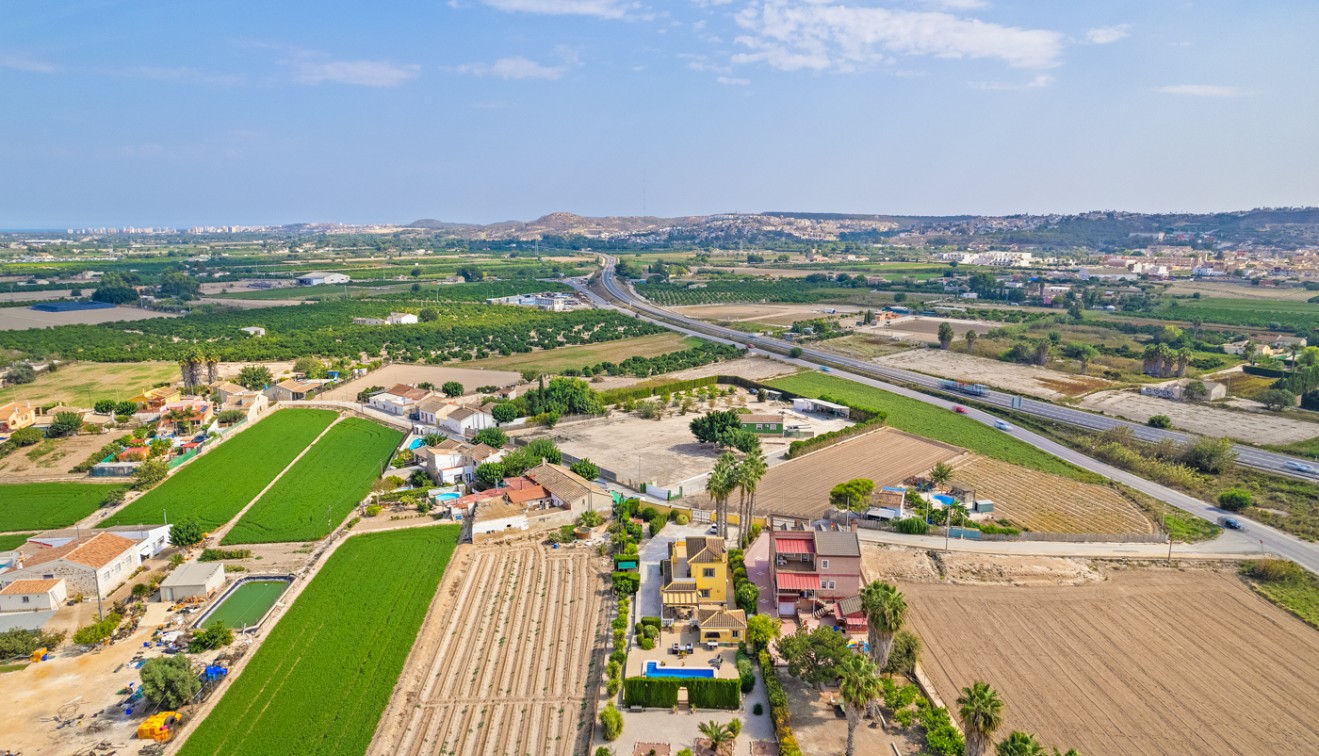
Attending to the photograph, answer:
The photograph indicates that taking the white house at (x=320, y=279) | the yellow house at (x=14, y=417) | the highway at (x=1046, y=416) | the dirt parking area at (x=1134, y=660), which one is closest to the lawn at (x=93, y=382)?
the yellow house at (x=14, y=417)

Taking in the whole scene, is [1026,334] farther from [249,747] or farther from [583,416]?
[249,747]

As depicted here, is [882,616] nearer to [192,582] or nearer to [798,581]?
[798,581]

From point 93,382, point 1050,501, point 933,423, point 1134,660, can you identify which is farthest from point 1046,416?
point 93,382

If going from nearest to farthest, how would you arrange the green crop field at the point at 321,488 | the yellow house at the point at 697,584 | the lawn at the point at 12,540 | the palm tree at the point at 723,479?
the yellow house at the point at 697,584 < the palm tree at the point at 723,479 < the lawn at the point at 12,540 < the green crop field at the point at 321,488

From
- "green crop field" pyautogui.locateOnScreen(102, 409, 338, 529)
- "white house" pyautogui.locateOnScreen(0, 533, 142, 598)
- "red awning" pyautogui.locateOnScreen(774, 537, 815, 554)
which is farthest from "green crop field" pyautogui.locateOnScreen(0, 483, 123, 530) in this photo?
"red awning" pyautogui.locateOnScreen(774, 537, 815, 554)

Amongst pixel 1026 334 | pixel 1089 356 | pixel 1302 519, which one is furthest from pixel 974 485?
pixel 1026 334

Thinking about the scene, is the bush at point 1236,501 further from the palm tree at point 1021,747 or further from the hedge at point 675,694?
the hedge at point 675,694

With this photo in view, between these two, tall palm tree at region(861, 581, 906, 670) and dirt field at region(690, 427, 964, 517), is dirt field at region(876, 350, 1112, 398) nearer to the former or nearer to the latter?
dirt field at region(690, 427, 964, 517)
